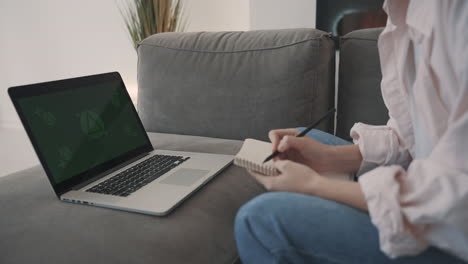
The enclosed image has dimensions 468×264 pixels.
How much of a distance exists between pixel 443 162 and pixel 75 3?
10.4ft

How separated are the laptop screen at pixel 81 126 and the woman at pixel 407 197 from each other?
18.5 inches

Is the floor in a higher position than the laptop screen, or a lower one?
lower

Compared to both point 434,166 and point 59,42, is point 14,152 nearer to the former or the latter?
point 59,42

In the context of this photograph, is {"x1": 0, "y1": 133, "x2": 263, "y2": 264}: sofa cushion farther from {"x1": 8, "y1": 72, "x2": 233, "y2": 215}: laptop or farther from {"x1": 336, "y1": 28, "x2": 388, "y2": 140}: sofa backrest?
{"x1": 336, "y1": 28, "x2": 388, "y2": 140}: sofa backrest

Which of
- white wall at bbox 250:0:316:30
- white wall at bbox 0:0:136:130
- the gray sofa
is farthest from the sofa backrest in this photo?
white wall at bbox 0:0:136:130

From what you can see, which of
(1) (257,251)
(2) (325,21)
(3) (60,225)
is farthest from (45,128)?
(2) (325,21)

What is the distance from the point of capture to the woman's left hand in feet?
1.89

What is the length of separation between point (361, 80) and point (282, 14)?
1.33 m

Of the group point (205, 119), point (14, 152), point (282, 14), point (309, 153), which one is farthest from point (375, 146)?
point (14, 152)

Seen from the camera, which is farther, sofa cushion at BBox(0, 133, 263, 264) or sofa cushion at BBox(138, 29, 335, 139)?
sofa cushion at BBox(138, 29, 335, 139)

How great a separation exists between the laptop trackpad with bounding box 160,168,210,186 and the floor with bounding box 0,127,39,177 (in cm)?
197

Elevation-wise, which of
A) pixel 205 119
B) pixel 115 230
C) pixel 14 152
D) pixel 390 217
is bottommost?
pixel 14 152

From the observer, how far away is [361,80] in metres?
1.20

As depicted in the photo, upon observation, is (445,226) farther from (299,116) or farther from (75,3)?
(75,3)
